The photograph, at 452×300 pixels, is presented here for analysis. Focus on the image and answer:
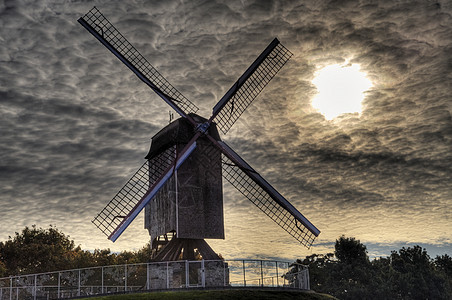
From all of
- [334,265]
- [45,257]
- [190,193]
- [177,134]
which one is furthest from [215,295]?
[334,265]

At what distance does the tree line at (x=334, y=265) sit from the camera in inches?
2392

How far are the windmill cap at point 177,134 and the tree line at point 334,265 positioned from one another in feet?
102

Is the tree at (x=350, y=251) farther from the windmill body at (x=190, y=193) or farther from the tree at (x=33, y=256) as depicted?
the windmill body at (x=190, y=193)

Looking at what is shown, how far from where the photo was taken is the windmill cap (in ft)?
101

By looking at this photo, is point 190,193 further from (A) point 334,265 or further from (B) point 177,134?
(A) point 334,265

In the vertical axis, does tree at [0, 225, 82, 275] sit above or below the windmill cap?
below

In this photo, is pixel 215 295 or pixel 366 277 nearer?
pixel 215 295

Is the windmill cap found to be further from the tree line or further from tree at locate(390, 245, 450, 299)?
tree at locate(390, 245, 450, 299)

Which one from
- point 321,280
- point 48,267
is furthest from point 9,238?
point 321,280

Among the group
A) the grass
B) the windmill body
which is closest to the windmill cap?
the windmill body

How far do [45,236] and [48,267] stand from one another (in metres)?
7.86

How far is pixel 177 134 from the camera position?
101 ft

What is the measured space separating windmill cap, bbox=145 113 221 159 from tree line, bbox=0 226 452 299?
31.1 metres

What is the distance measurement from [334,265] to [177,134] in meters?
48.4
